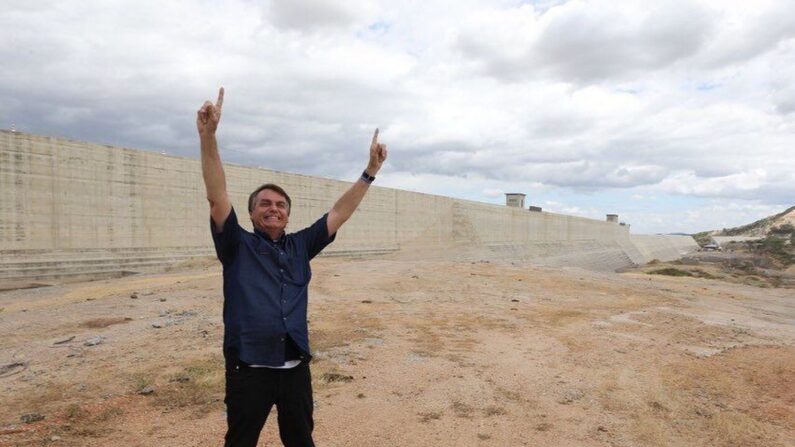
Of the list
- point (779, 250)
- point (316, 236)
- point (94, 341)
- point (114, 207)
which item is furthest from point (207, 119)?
point (779, 250)

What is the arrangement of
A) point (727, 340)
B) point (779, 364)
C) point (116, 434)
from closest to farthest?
1. point (116, 434)
2. point (779, 364)
3. point (727, 340)

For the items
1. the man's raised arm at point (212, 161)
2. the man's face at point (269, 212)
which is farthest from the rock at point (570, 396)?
the man's raised arm at point (212, 161)

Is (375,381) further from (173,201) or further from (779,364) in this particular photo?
(173,201)

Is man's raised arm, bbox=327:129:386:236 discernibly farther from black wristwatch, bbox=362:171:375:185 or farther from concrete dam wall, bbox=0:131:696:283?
concrete dam wall, bbox=0:131:696:283

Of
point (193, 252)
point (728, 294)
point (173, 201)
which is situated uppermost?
point (173, 201)

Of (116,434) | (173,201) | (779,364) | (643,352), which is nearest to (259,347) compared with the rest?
(116,434)

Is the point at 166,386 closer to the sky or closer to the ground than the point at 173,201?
closer to the ground

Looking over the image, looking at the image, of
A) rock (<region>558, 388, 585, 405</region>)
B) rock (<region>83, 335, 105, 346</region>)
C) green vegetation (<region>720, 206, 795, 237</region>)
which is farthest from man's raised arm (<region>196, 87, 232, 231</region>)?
green vegetation (<region>720, 206, 795, 237</region>)

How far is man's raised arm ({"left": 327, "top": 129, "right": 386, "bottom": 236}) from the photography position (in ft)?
9.14

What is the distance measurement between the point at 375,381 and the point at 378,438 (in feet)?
4.42

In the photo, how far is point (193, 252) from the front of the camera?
1880 cm

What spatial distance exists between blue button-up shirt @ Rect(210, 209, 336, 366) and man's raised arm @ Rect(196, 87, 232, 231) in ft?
0.22

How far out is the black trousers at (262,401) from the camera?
223 cm

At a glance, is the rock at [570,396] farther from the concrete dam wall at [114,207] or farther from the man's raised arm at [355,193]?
the concrete dam wall at [114,207]
